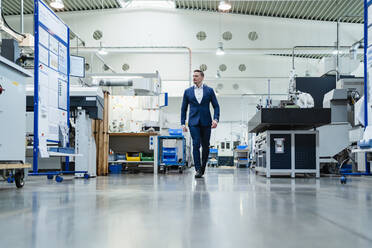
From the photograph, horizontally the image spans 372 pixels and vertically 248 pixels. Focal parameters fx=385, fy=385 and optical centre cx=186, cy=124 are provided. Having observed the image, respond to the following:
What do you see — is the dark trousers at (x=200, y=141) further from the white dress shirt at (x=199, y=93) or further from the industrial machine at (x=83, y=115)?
the industrial machine at (x=83, y=115)

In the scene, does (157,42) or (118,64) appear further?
(118,64)

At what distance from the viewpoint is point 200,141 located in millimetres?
4742

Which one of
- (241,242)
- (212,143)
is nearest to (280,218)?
(241,242)

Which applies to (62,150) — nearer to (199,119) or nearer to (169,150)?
(199,119)

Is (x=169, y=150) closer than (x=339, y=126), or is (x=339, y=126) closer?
(x=339, y=126)

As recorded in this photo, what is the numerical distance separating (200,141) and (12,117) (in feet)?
7.65

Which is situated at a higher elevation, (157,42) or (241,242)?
(157,42)

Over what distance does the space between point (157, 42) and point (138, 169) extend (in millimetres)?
5795

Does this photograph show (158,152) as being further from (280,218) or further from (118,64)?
(118,64)

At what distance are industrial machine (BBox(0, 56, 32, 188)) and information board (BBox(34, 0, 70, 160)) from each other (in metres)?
0.24

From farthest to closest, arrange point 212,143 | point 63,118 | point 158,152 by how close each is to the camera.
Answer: point 212,143 → point 158,152 → point 63,118

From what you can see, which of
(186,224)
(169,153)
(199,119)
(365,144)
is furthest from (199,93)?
(186,224)

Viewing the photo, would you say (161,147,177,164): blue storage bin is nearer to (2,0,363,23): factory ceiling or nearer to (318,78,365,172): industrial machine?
(318,78,365,172): industrial machine

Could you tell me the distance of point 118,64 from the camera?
14133 mm
